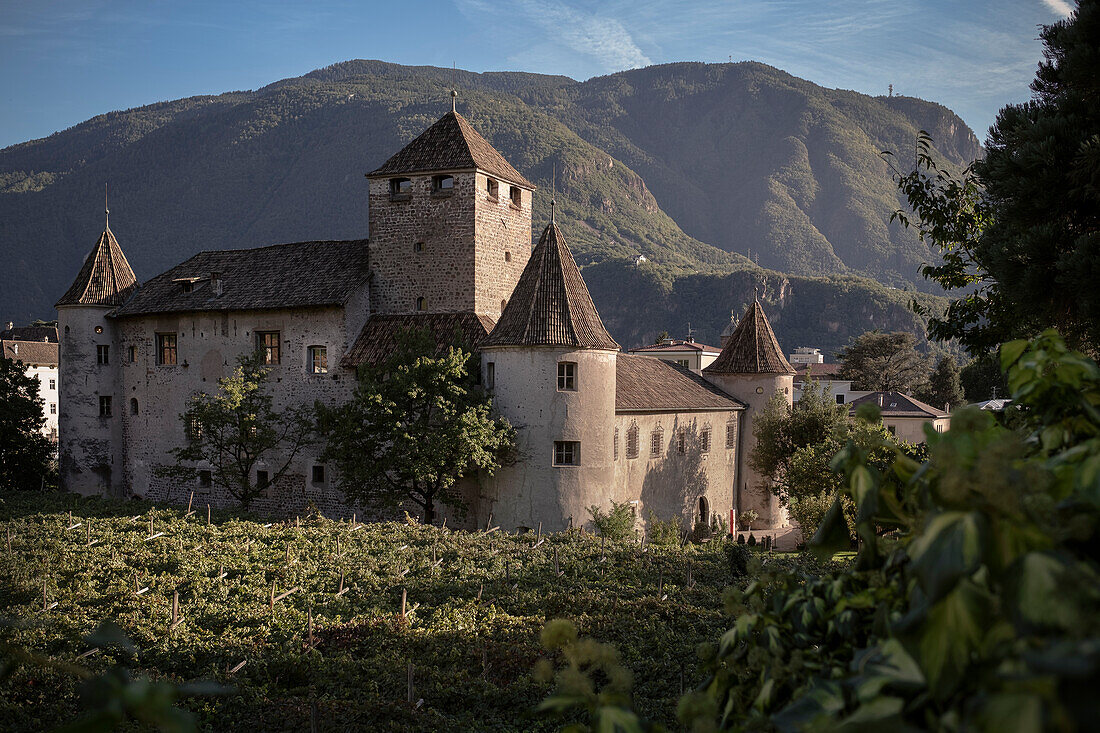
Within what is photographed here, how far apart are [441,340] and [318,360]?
565 centimetres

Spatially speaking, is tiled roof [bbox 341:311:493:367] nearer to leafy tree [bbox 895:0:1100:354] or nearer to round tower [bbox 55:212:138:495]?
round tower [bbox 55:212:138:495]

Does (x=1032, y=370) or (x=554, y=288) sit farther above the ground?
(x=554, y=288)

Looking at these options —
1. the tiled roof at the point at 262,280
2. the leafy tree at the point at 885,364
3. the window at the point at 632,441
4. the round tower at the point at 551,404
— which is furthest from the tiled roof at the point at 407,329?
the leafy tree at the point at 885,364

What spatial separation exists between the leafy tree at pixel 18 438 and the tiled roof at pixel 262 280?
7352mm

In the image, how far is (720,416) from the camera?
3878cm

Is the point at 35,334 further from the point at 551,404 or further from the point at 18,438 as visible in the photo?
the point at 551,404

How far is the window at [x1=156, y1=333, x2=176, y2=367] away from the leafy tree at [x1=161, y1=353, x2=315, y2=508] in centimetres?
354

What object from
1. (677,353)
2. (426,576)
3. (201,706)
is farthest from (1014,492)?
(677,353)

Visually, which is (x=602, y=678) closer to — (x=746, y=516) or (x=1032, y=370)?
(x=1032, y=370)

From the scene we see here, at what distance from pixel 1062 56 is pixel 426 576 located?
14924 mm

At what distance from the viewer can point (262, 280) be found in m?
35.8

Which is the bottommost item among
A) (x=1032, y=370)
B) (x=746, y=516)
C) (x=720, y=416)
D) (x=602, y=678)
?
(x=746, y=516)

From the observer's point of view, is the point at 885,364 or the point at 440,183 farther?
the point at 885,364

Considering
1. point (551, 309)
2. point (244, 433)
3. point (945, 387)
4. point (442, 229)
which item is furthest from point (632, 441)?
point (945, 387)
